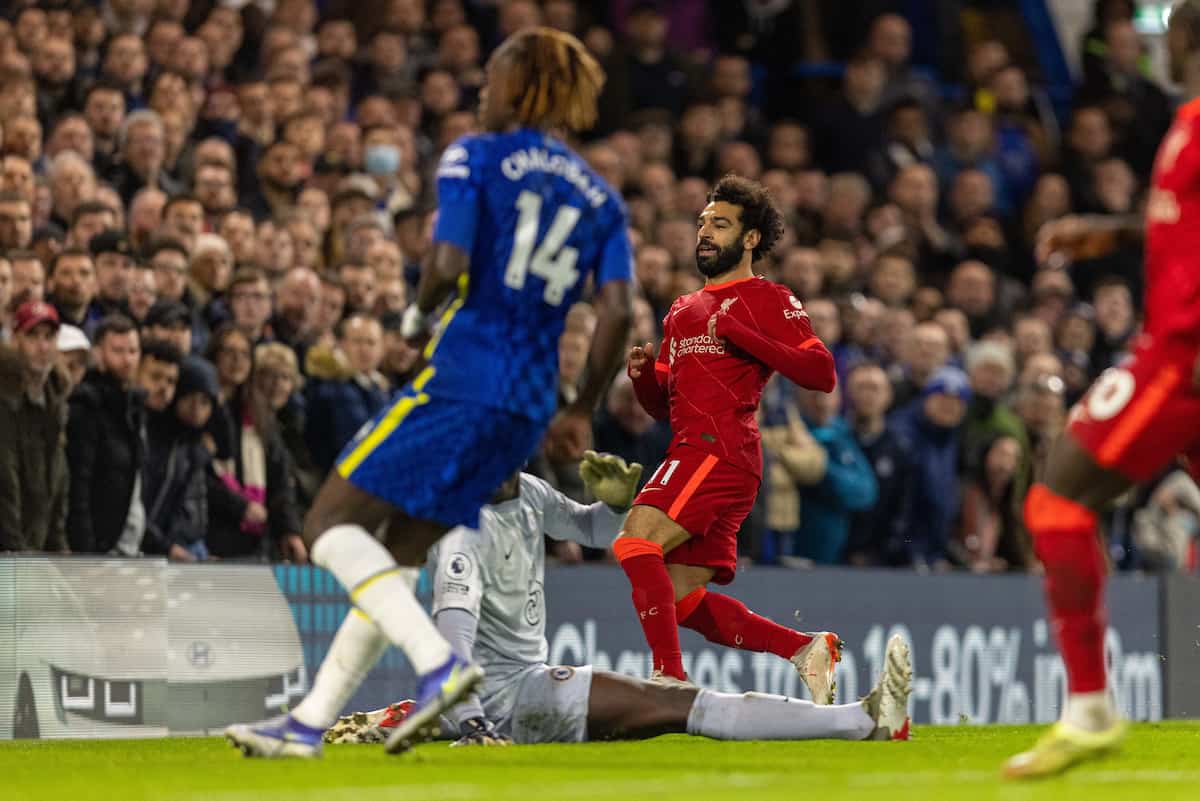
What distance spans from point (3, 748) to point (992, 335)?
360 inches

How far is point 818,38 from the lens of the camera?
800 inches

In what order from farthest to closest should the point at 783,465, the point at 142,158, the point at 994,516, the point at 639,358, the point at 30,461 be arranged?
the point at 994,516
the point at 783,465
the point at 142,158
the point at 30,461
the point at 639,358

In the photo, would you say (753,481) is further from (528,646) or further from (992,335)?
(992,335)

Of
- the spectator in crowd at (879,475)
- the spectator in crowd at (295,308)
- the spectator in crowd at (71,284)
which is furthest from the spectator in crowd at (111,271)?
the spectator in crowd at (879,475)

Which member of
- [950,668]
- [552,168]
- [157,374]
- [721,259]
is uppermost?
[552,168]

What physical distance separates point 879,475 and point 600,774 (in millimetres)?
7515

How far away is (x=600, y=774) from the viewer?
6750 millimetres

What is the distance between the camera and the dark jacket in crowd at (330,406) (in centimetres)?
1162

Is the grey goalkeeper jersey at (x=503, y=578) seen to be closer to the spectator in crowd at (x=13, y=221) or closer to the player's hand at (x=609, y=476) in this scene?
the player's hand at (x=609, y=476)

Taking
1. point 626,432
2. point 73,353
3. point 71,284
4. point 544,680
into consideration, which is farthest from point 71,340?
point 544,680

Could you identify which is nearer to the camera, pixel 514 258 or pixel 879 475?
pixel 514 258

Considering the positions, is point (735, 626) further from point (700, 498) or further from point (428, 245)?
point (428, 245)

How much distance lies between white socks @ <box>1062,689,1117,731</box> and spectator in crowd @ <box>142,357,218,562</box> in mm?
5748

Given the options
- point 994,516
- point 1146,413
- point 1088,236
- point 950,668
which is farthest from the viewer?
point 994,516
